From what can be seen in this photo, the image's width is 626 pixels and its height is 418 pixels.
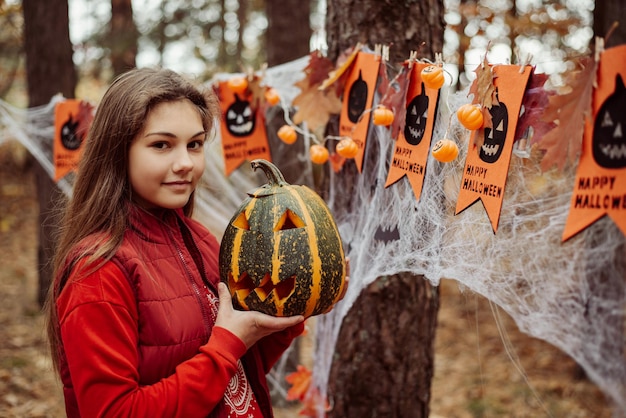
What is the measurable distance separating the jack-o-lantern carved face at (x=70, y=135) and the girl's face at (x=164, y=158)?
2.67 meters

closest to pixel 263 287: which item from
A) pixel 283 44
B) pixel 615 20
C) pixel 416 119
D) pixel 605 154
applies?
pixel 416 119

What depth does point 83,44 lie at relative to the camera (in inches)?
399

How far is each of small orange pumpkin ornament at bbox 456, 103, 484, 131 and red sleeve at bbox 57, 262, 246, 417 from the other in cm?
113

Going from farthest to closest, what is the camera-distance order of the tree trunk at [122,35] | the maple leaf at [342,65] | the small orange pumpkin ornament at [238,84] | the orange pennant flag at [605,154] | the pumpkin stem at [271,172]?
the tree trunk at [122,35], the small orange pumpkin ornament at [238,84], the maple leaf at [342,65], the pumpkin stem at [271,172], the orange pennant flag at [605,154]

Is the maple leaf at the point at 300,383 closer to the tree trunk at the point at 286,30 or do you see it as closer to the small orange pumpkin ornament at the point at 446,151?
the small orange pumpkin ornament at the point at 446,151

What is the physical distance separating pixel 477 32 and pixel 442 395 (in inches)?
226

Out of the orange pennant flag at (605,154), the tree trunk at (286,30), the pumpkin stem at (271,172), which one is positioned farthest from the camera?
the tree trunk at (286,30)

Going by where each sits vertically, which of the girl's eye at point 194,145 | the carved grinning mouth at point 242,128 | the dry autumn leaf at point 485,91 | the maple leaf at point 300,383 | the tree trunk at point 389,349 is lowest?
the maple leaf at point 300,383

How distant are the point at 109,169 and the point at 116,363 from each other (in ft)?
2.24

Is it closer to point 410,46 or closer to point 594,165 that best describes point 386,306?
point 410,46

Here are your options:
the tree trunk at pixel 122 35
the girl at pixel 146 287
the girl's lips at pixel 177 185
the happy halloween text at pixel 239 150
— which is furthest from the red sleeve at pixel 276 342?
the tree trunk at pixel 122 35

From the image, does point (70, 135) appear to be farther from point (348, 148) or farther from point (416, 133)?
point (416, 133)

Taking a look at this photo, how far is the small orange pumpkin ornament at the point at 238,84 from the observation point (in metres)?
3.20

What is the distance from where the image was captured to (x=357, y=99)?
8.34 ft
